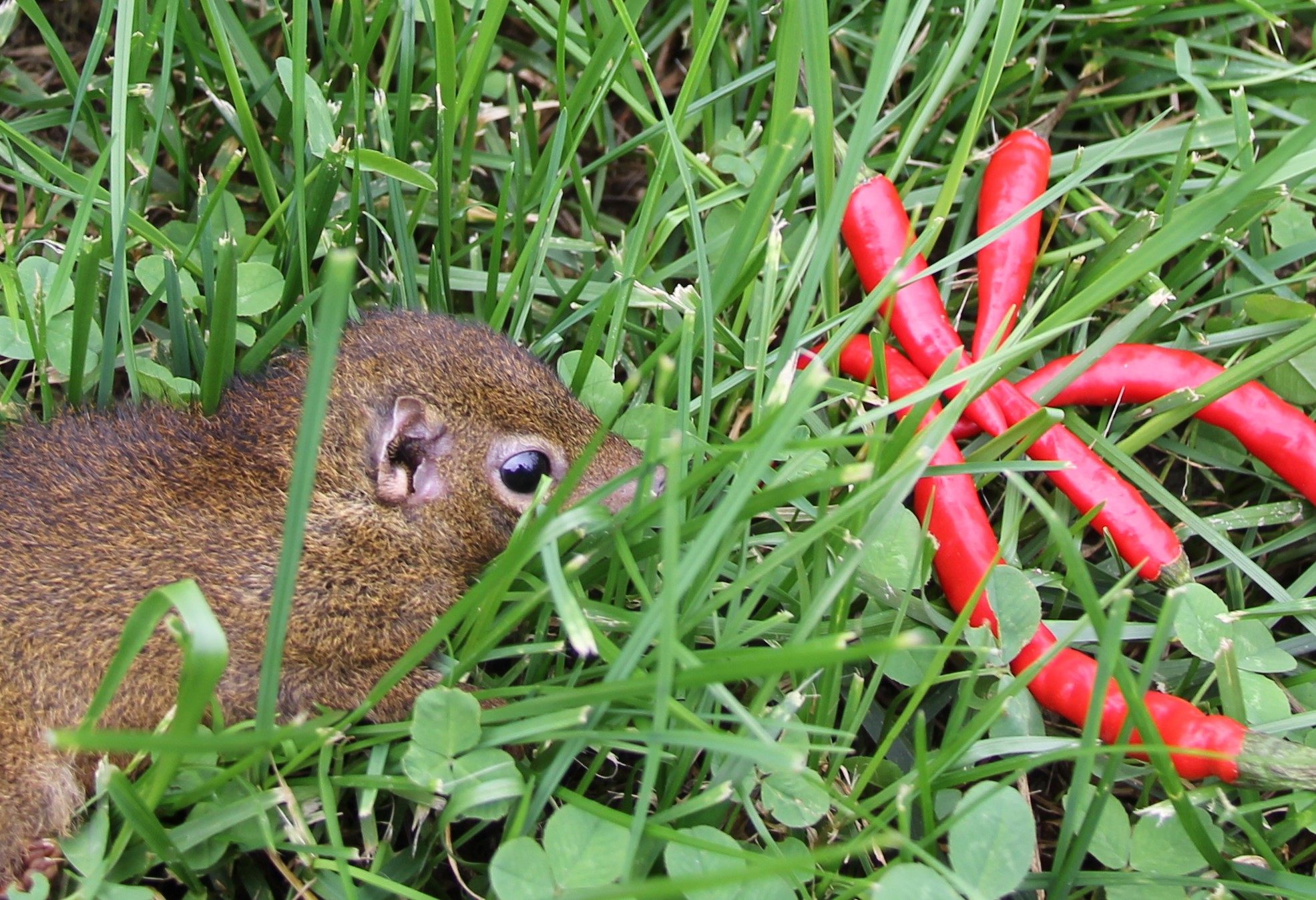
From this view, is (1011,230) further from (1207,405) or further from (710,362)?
(710,362)

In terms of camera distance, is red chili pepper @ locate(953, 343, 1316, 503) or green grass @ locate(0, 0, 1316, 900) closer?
green grass @ locate(0, 0, 1316, 900)

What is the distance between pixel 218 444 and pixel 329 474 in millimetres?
330

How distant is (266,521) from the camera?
10.9 ft

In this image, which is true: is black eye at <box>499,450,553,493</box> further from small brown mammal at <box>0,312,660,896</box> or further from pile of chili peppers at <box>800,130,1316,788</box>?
pile of chili peppers at <box>800,130,1316,788</box>

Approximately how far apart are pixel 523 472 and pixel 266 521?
714mm

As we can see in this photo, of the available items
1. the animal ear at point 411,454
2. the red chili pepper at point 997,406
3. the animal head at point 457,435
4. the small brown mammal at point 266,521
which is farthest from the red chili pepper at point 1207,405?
the animal ear at point 411,454

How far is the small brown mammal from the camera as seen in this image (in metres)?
3.11

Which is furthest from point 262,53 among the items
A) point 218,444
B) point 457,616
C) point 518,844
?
point 518,844

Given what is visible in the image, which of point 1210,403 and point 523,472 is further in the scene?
point 1210,403

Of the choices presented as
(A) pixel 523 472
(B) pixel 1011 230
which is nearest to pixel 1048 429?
(B) pixel 1011 230

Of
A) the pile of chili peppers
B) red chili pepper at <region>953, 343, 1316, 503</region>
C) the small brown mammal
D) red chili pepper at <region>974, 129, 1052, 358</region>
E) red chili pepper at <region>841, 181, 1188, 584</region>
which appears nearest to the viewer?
the small brown mammal

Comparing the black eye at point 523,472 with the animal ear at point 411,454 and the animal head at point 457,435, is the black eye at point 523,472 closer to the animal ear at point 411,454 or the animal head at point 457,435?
the animal head at point 457,435

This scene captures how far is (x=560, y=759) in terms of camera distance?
9.66ft

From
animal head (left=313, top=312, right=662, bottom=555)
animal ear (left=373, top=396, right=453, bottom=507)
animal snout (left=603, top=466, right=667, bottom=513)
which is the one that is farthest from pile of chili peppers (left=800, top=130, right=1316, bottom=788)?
animal ear (left=373, top=396, right=453, bottom=507)
